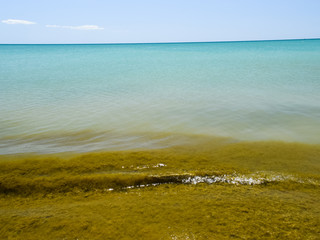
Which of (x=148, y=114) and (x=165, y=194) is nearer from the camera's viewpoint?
(x=165, y=194)

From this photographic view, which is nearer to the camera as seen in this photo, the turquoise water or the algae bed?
the algae bed

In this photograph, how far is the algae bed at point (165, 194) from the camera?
10.1 feet

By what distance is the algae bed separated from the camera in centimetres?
307

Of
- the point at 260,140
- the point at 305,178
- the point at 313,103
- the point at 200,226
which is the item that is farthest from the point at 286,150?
the point at 313,103

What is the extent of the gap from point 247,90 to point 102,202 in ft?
37.8

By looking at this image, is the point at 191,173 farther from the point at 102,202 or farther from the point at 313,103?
the point at 313,103

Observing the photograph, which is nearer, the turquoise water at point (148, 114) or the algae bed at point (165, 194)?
the algae bed at point (165, 194)

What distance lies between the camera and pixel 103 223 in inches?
126

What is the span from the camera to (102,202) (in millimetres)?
3709

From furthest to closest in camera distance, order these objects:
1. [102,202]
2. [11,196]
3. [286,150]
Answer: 1. [286,150]
2. [11,196]
3. [102,202]

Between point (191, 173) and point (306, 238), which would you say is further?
point (191, 173)

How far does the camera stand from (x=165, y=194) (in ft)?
12.7

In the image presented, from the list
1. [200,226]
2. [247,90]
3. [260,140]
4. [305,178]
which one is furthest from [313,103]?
[200,226]

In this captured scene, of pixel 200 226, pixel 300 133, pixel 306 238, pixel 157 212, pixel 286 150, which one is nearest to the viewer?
pixel 306 238
